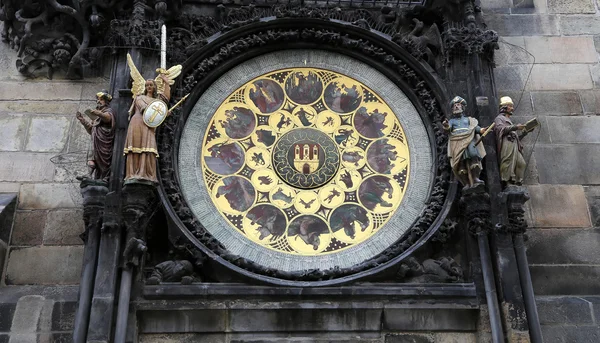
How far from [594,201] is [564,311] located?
1.55 meters

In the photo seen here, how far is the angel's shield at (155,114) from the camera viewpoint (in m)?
8.26

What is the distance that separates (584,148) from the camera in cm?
942

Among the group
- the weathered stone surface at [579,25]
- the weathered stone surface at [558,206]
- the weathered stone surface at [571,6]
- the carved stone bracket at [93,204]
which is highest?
the weathered stone surface at [571,6]

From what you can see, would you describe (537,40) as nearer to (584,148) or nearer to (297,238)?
(584,148)

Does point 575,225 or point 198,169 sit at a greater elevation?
point 198,169

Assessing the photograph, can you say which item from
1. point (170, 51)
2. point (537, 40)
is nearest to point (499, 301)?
point (537, 40)

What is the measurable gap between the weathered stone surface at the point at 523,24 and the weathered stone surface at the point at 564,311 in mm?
3765

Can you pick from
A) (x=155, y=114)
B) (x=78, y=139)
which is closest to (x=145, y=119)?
(x=155, y=114)

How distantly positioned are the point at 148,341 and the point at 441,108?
4.31m

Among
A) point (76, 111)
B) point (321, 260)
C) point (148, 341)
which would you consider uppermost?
point (76, 111)

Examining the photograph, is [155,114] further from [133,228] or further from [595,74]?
[595,74]

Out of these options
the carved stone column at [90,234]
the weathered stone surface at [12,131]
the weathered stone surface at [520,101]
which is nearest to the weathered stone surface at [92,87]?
the weathered stone surface at [12,131]

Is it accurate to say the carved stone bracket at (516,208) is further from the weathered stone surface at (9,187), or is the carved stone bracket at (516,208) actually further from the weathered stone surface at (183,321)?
the weathered stone surface at (9,187)

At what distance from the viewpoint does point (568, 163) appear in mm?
9336
